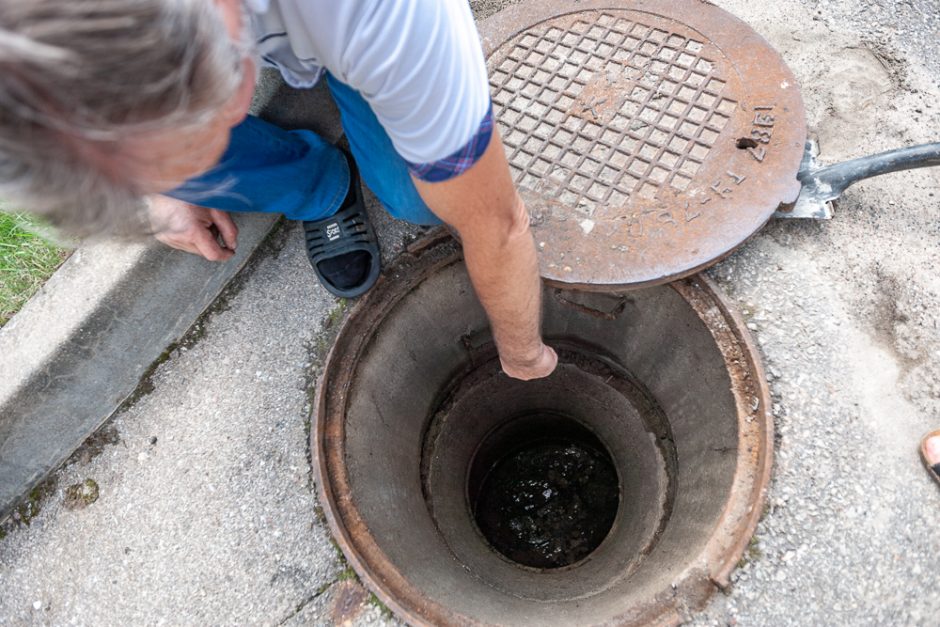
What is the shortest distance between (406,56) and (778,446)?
1255mm

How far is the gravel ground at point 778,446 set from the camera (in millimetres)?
1438

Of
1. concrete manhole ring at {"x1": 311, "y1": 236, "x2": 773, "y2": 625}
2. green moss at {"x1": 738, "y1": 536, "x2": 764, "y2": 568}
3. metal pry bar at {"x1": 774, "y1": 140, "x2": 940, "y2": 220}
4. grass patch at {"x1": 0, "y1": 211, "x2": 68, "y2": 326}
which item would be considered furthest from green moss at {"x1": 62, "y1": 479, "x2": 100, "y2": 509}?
metal pry bar at {"x1": 774, "y1": 140, "x2": 940, "y2": 220}

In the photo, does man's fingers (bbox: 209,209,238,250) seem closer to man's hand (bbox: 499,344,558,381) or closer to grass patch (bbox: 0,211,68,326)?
grass patch (bbox: 0,211,68,326)

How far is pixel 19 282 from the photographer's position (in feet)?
5.91

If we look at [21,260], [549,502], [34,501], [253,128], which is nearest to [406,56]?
[253,128]

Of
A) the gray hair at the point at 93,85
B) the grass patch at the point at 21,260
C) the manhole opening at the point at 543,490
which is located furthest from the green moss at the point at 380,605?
the grass patch at the point at 21,260

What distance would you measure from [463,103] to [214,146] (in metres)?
0.40

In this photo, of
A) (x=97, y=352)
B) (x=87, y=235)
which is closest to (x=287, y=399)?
(x=97, y=352)

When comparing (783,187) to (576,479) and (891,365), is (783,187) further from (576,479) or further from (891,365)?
(576,479)

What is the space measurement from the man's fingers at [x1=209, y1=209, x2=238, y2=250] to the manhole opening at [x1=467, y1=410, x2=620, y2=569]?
1391mm

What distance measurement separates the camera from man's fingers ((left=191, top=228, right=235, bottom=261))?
5.51 ft

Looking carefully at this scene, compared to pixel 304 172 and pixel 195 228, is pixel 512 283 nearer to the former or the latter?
pixel 304 172

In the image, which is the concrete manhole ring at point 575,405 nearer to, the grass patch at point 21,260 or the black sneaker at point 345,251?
the black sneaker at point 345,251

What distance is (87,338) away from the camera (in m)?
1.73
